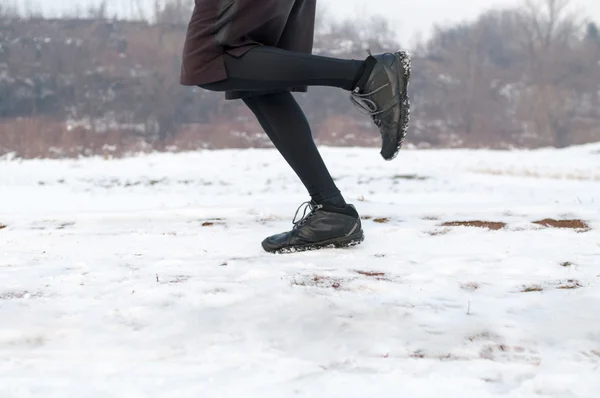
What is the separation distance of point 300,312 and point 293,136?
795mm

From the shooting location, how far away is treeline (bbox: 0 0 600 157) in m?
30.0

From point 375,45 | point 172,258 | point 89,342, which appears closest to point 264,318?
point 89,342

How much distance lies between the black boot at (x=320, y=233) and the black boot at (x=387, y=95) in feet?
0.81

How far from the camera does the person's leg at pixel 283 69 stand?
5.38ft

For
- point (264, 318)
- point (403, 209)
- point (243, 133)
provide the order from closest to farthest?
point (264, 318), point (403, 209), point (243, 133)

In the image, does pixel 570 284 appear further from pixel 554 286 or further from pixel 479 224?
pixel 479 224

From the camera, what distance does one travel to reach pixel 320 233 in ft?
5.90

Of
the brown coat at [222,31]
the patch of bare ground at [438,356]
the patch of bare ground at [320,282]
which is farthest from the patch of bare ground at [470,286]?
the brown coat at [222,31]

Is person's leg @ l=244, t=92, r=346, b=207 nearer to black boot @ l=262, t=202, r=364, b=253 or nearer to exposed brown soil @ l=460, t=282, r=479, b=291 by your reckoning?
black boot @ l=262, t=202, r=364, b=253

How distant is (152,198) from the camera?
6.59 meters

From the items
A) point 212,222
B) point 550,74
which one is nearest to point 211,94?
point 550,74

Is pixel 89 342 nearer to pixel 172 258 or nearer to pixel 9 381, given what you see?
pixel 9 381

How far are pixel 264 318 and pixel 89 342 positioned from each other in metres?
0.31

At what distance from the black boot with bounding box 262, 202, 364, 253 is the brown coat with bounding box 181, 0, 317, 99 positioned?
0.51m
